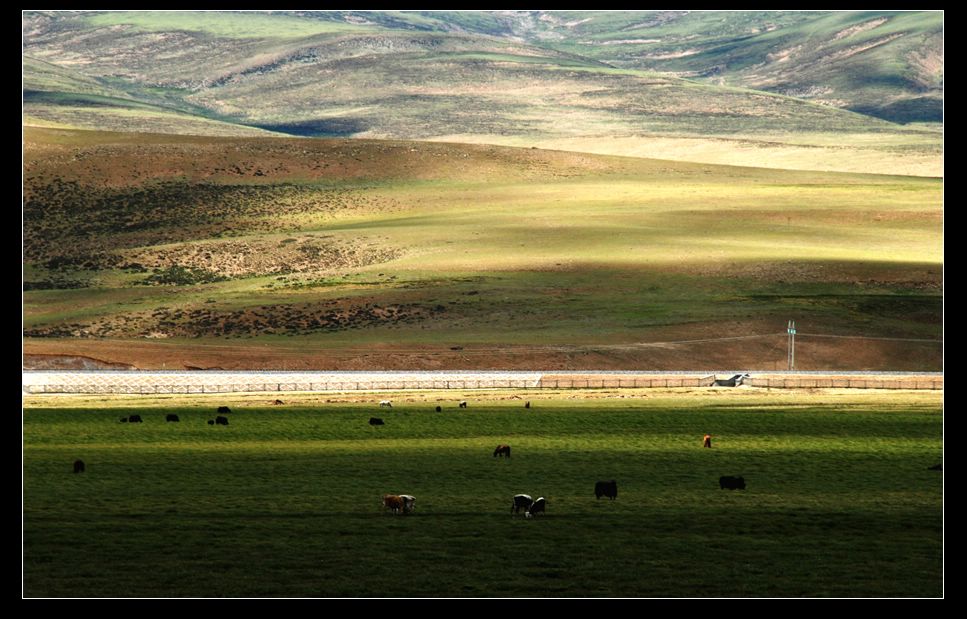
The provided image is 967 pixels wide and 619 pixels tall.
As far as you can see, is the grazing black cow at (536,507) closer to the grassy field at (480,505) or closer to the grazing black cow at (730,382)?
the grassy field at (480,505)

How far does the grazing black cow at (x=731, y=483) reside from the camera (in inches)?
1307

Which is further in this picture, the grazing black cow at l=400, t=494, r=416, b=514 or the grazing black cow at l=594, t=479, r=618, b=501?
the grazing black cow at l=594, t=479, r=618, b=501

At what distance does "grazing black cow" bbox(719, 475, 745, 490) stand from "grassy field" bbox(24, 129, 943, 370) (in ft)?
130

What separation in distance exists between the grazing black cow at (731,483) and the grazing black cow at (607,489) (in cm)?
290

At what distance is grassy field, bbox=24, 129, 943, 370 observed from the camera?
270 feet

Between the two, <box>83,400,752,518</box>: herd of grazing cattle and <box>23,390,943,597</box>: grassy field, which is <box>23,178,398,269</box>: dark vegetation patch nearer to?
<box>23,390,943,597</box>: grassy field

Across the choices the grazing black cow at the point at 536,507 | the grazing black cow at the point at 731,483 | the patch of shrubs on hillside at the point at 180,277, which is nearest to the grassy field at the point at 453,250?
the patch of shrubs on hillside at the point at 180,277

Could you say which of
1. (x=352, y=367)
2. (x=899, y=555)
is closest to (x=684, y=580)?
(x=899, y=555)

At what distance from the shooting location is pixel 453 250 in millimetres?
108625

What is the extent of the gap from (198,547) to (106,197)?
103849 mm

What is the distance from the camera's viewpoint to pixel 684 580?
77.0 feet

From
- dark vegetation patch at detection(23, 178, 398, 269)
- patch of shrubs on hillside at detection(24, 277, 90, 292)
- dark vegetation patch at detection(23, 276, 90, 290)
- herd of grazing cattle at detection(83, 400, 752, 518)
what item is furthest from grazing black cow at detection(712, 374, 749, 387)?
dark vegetation patch at detection(23, 178, 398, 269)

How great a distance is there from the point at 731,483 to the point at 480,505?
6.03 metres
